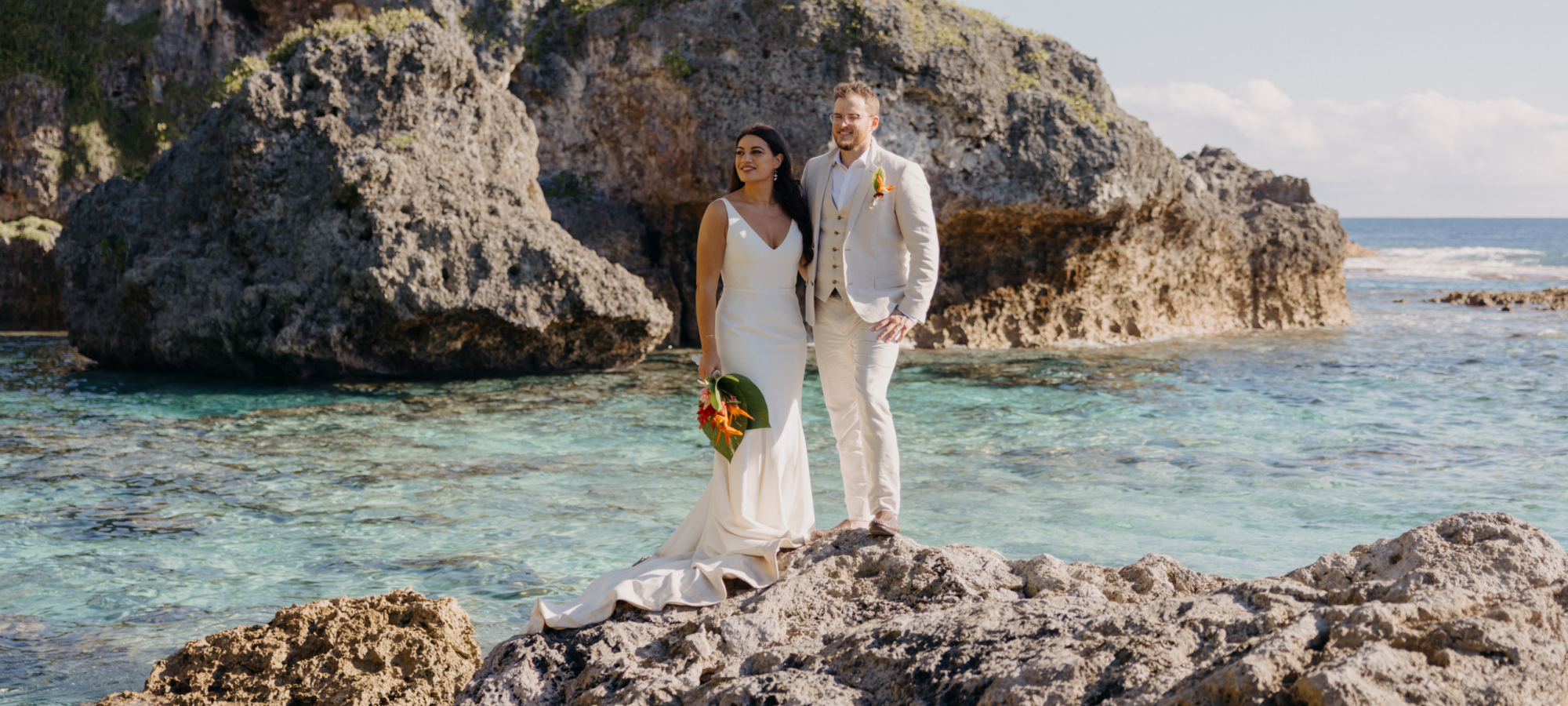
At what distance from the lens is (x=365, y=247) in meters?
11.6

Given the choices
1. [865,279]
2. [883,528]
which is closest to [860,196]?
[865,279]

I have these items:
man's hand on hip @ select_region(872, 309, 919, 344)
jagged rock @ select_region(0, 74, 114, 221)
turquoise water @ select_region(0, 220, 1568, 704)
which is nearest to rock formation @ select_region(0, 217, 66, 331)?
jagged rock @ select_region(0, 74, 114, 221)

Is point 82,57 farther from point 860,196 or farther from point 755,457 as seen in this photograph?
point 755,457

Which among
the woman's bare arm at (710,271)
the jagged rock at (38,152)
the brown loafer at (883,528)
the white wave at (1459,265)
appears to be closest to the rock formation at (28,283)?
the jagged rock at (38,152)

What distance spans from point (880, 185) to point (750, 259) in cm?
62

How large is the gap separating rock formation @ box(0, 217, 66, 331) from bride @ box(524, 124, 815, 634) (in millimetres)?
18451

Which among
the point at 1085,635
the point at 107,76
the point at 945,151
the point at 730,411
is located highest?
the point at 107,76

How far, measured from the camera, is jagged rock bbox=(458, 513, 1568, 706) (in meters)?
2.50

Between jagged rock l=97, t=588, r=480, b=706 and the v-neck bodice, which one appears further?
the v-neck bodice

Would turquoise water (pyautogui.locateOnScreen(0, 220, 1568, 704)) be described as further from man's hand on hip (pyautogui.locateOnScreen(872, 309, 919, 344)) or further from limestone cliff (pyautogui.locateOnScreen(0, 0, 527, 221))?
limestone cliff (pyautogui.locateOnScreen(0, 0, 527, 221))

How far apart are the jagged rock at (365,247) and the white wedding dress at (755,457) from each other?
7.97 meters

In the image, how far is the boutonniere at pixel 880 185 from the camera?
14.3ft

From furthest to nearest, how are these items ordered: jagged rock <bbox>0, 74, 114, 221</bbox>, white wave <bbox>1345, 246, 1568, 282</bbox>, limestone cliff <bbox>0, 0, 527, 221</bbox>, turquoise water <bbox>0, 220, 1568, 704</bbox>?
white wave <bbox>1345, 246, 1568, 282</bbox>
limestone cliff <bbox>0, 0, 527, 221</bbox>
jagged rock <bbox>0, 74, 114, 221</bbox>
turquoise water <bbox>0, 220, 1568, 704</bbox>

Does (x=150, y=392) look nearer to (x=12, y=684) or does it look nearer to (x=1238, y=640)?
(x=12, y=684)
